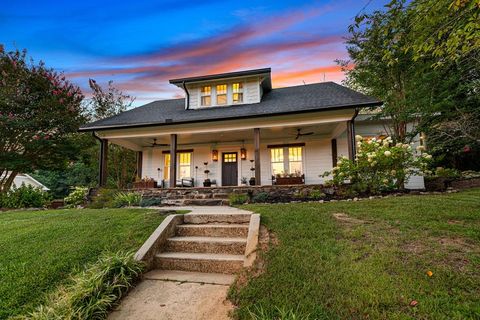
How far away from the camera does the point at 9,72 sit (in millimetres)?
10336

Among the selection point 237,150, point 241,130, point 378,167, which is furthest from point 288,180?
point 378,167

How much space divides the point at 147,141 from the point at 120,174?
6.39 m

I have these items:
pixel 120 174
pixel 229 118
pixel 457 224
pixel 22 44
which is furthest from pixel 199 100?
pixel 457 224

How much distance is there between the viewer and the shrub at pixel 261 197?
793 cm

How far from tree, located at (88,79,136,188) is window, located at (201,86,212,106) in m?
7.68

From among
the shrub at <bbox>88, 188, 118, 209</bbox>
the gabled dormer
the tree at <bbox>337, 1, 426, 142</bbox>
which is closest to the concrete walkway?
the shrub at <bbox>88, 188, 118, 209</bbox>

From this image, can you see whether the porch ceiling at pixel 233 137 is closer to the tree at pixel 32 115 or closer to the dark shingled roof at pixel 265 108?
the dark shingled roof at pixel 265 108

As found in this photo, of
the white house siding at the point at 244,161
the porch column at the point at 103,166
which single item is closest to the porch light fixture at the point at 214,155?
the white house siding at the point at 244,161

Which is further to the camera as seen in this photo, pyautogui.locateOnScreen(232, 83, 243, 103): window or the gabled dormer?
pyautogui.locateOnScreen(232, 83, 243, 103): window

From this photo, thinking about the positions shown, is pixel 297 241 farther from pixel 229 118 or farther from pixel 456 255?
pixel 229 118

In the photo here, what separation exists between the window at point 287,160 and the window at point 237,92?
2.87 m

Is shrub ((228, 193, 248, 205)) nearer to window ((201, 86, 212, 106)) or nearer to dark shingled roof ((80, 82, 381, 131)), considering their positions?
dark shingled roof ((80, 82, 381, 131))

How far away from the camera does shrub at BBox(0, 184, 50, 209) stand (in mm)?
9188

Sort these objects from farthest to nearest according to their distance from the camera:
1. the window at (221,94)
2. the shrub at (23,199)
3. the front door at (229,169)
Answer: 1. the front door at (229,169)
2. the window at (221,94)
3. the shrub at (23,199)
